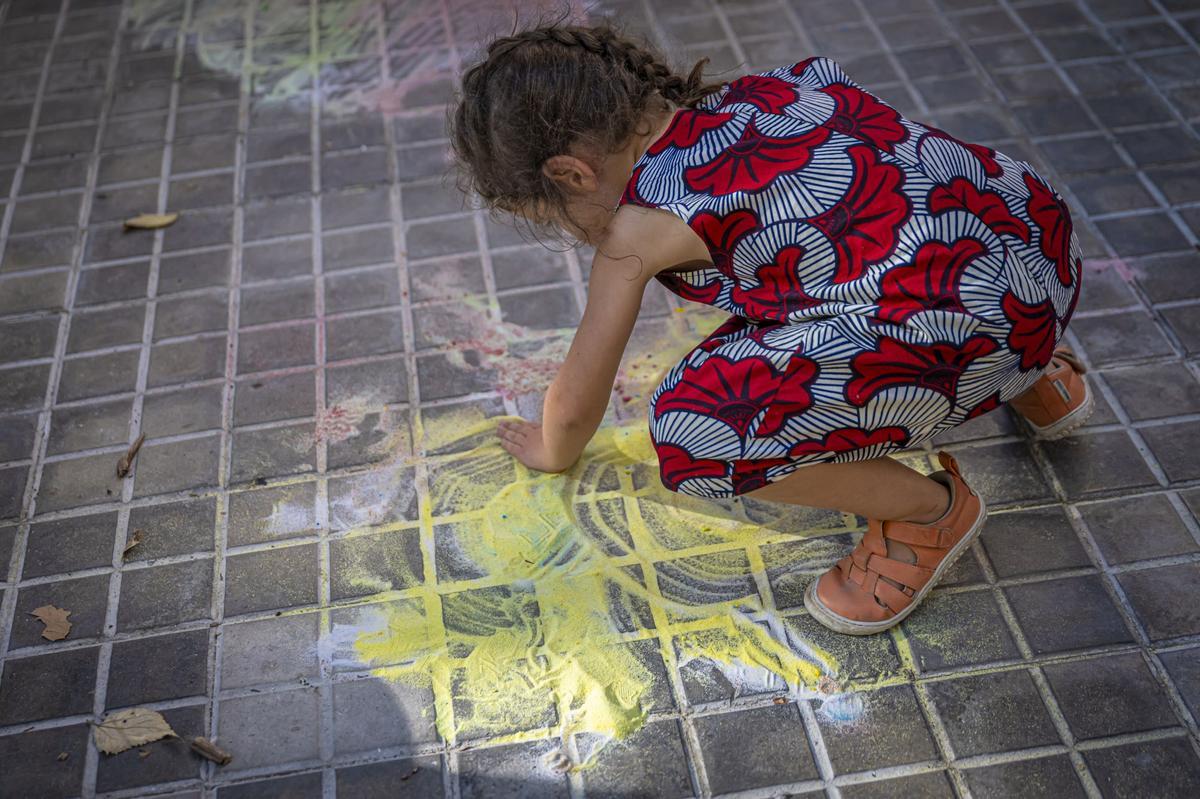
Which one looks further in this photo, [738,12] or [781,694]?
[738,12]

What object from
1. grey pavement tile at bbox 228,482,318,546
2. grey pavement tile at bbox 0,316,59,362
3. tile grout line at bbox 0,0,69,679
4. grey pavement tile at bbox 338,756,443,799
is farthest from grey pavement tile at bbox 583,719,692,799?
grey pavement tile at bbox 0,316,59,362

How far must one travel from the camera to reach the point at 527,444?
7.73 feet

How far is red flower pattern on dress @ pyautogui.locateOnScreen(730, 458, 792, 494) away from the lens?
6.14 feet

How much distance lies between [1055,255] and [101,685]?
1.88 m

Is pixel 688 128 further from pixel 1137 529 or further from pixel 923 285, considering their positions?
pixel 1137 529

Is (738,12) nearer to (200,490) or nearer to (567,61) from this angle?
→ (567,61)

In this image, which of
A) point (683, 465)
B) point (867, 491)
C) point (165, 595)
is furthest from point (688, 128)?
point (165, 595)

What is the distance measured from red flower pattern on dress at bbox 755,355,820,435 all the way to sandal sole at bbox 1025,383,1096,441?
0.81m

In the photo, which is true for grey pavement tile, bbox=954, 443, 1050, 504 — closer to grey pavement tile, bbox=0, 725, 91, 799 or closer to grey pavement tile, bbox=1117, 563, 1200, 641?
grey pavement tile, bbox=1117, 563, 1200, 641

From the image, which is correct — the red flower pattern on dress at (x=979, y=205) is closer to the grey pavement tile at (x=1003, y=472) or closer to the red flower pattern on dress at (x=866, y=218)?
the red flower pattern on dress at (x=866, y=218)

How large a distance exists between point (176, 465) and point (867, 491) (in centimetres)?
149

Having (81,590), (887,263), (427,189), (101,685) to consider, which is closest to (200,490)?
(81,590)

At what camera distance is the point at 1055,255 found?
1.87 meters

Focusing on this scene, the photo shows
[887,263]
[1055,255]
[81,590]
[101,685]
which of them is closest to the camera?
[887,263]
